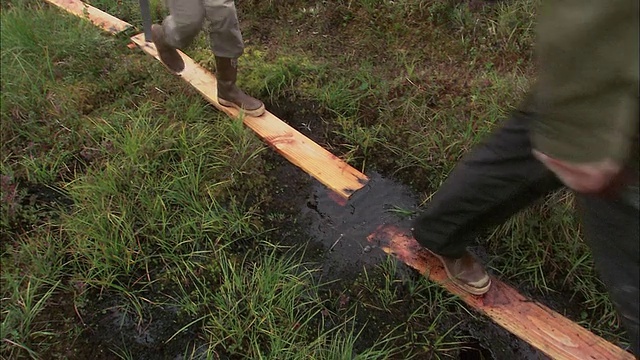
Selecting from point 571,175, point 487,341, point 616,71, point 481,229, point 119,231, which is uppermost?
point 616,71

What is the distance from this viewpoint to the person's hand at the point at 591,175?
1.08 meters

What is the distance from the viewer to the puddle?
89.4 inches

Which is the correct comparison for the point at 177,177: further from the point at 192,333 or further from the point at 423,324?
the point at 423,324

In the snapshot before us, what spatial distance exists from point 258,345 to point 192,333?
0.92 ft

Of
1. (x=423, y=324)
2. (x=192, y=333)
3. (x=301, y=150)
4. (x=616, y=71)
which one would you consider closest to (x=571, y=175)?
(x=616, y=71)

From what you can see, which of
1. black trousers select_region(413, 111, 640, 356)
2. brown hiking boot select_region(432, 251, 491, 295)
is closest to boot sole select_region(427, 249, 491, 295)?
brown hiking boot select_region(432, 251, 491, 295)

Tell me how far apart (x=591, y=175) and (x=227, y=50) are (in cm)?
190

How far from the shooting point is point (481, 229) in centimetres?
184

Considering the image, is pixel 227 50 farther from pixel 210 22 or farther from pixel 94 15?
pixel 94 15

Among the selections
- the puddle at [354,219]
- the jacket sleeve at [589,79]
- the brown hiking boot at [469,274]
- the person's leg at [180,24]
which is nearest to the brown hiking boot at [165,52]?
the person's leg at [180,24]

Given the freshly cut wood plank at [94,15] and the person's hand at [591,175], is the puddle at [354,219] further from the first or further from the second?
the freshly cut wood plank at [94,15]

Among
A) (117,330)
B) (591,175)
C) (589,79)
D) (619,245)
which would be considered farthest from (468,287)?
(117,330)

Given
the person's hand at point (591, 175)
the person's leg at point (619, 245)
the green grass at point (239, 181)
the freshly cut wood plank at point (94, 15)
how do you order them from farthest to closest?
the freshly cut wood plank at point (94, 15), the green grass at point (239, 181), the person's leg at point (619, 245), the person's hand at point (591, 175)

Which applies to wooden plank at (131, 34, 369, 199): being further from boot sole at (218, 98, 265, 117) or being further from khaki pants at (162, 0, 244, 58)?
khaki pants at (162, 0, 244, 58)
